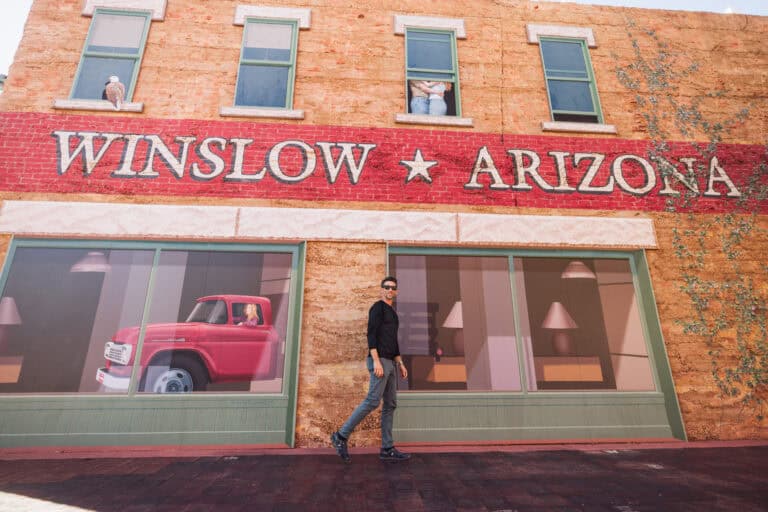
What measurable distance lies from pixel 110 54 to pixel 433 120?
5465 mm

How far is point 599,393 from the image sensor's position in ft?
16.8

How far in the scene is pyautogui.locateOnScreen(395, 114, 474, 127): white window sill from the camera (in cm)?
586

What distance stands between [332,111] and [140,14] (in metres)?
3.87

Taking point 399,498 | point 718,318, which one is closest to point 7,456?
point 399,498

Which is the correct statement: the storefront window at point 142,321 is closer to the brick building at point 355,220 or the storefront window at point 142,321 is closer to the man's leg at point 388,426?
the brick building at point 355,220

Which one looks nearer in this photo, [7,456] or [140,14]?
[7,456]

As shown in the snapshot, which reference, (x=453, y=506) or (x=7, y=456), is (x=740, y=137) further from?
(x=7, y=456)

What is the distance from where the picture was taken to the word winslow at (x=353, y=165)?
5.34 meters

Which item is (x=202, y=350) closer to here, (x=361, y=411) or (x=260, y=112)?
(x=361, y=411)

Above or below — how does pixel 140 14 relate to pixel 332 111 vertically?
above

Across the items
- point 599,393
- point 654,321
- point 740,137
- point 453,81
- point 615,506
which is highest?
point 453,81

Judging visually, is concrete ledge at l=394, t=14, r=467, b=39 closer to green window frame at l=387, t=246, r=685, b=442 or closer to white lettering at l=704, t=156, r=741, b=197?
green window frame at l=387, t=246, r=685, b=442

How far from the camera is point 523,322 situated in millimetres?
5406

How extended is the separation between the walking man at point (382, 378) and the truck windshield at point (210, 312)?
2.30m
